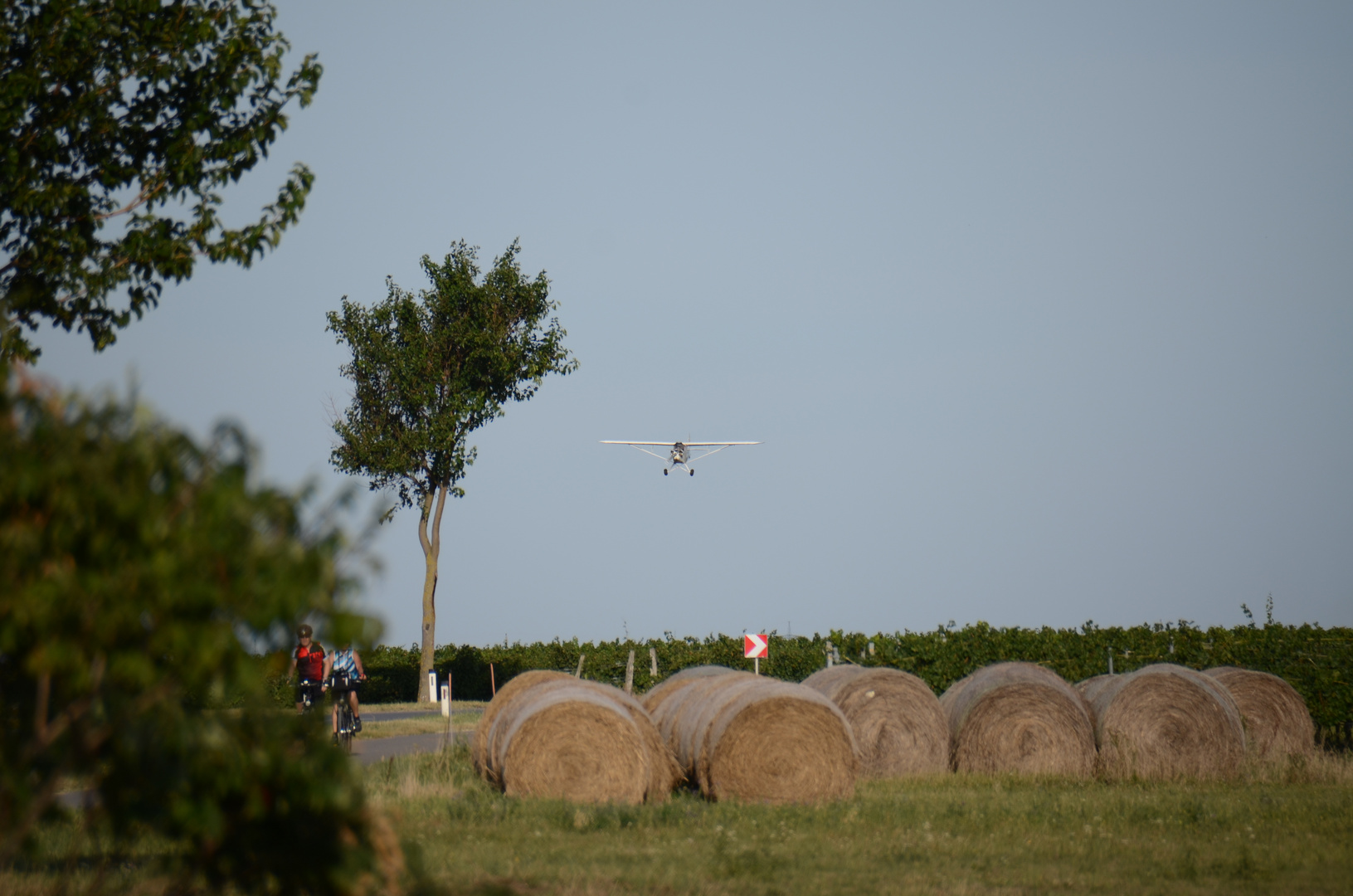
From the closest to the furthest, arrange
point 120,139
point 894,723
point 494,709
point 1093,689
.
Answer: point 120,139, point 494,709, point 894,723, point 1093,689

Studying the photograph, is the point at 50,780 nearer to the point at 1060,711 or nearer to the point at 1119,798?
the point at 1119,798

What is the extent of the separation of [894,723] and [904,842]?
23.8ft

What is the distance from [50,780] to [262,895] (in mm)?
768

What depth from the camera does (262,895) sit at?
382 centimetres

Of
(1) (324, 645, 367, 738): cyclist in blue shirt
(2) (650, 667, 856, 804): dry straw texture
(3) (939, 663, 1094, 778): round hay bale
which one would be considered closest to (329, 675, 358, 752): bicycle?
(1) (324, 645, 367, 738): cyclist in blue shirt

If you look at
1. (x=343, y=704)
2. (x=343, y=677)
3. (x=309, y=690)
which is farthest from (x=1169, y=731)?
(x=309, y=690)

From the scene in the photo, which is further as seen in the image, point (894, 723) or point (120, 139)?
point (894, 723)

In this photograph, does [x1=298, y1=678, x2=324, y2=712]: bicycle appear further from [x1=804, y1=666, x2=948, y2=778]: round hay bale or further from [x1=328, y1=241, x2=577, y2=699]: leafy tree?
[x1=328, y1=241, x2=577, y2=699]: leafy tree

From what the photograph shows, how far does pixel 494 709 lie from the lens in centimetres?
1577

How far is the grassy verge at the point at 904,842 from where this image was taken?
8.57 m

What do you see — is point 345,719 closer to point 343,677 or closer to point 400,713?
point 343,677

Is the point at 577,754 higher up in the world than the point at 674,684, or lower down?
lower down

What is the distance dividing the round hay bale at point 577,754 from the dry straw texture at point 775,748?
819mm

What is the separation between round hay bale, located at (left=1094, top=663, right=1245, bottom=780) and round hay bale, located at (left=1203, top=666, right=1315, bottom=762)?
1.91 meters
